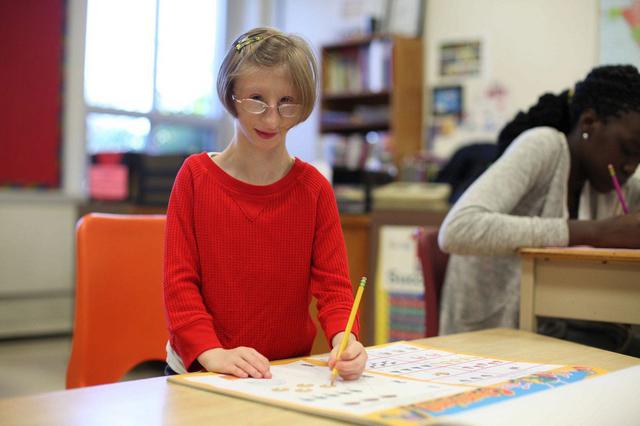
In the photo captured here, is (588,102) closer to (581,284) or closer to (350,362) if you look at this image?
(581,284)

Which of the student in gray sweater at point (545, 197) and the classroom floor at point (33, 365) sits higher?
the student in gray sweater at point (545, 197)

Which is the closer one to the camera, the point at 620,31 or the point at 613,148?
the point at 613,148

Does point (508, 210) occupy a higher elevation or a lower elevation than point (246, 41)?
lower

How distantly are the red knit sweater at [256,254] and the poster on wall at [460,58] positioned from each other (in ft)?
11.2

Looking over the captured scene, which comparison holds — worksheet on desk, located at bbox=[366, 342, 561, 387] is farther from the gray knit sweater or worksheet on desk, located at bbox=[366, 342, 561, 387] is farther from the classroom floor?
the classroom floor

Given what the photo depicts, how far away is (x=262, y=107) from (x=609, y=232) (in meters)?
0.80

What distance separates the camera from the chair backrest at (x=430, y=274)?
1720 millimetres

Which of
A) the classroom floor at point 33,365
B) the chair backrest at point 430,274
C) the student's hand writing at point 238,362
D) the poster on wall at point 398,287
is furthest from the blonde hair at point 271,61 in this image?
the poster on wall at point 398,287

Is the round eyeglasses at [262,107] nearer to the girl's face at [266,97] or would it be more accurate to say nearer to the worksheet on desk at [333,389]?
the girl's face at [266,97]

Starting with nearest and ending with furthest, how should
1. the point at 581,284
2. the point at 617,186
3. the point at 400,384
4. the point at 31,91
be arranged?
1. the point at 400,384
2. the point at 581,284
3. the point at 617,186
4. the point at 31,91

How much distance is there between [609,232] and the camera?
4.84 feet

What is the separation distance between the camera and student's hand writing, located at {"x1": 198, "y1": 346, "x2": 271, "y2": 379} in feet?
3.03

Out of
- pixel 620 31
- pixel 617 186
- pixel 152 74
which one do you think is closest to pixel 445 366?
pixel 617 186

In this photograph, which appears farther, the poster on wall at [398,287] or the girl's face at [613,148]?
the poster on wall at [398,287]
